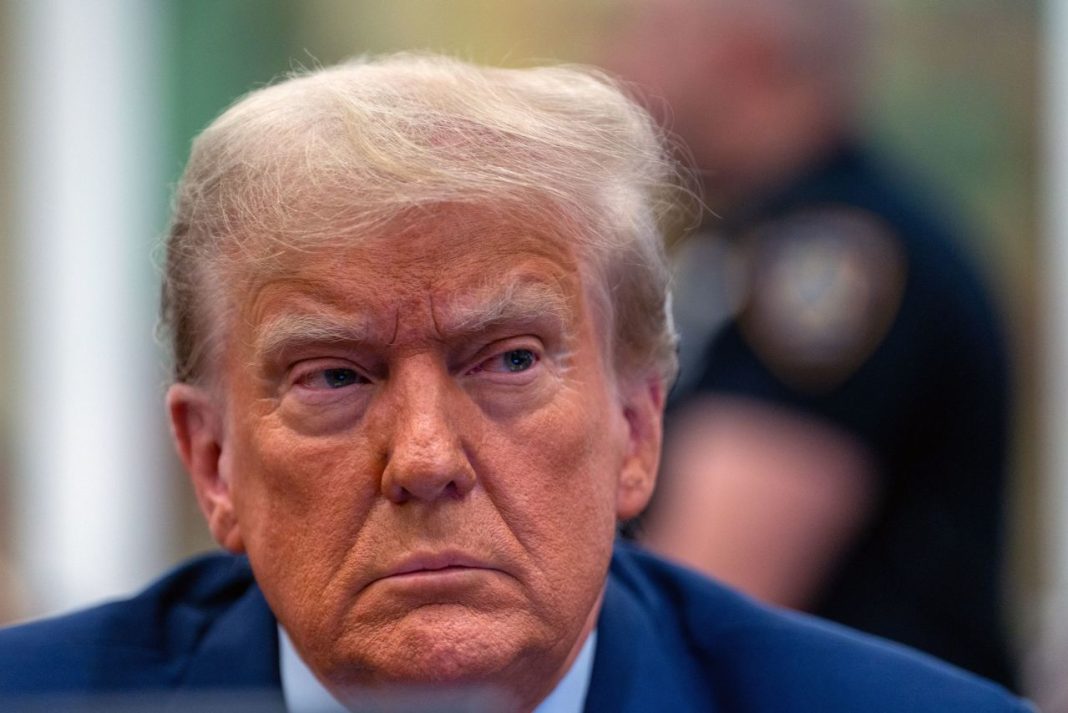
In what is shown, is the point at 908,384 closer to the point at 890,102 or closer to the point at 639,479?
the point at 639,479

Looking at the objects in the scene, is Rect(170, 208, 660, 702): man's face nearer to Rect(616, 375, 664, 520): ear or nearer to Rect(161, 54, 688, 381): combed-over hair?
Rect(161, 54, 688, 381): combed-over hair

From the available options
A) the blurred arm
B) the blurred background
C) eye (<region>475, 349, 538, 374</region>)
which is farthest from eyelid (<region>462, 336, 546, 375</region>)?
the blurred background

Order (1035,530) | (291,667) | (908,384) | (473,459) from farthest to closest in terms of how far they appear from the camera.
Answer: (1035,530) < (908,384) < (291,667) < (473,459)

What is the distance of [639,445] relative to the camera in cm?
259

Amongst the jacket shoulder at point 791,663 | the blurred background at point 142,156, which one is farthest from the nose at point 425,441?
the blurred background at point 142,156

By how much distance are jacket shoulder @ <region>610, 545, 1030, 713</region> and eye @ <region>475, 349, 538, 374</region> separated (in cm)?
57

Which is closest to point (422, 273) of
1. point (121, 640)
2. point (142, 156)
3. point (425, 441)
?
point (425, 441)

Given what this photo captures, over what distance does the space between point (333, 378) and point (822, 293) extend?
4.16 feet

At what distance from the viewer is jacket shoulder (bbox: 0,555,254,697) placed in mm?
2586

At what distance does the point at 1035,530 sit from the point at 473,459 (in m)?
3.69

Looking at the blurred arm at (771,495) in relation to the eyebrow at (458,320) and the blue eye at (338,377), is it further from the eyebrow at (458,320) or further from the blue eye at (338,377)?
the blue eye at (338,377)

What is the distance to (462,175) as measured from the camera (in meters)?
2.26

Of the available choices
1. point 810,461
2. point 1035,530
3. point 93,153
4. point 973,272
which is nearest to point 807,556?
point 810,461

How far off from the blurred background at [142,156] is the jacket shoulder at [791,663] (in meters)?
3.11
